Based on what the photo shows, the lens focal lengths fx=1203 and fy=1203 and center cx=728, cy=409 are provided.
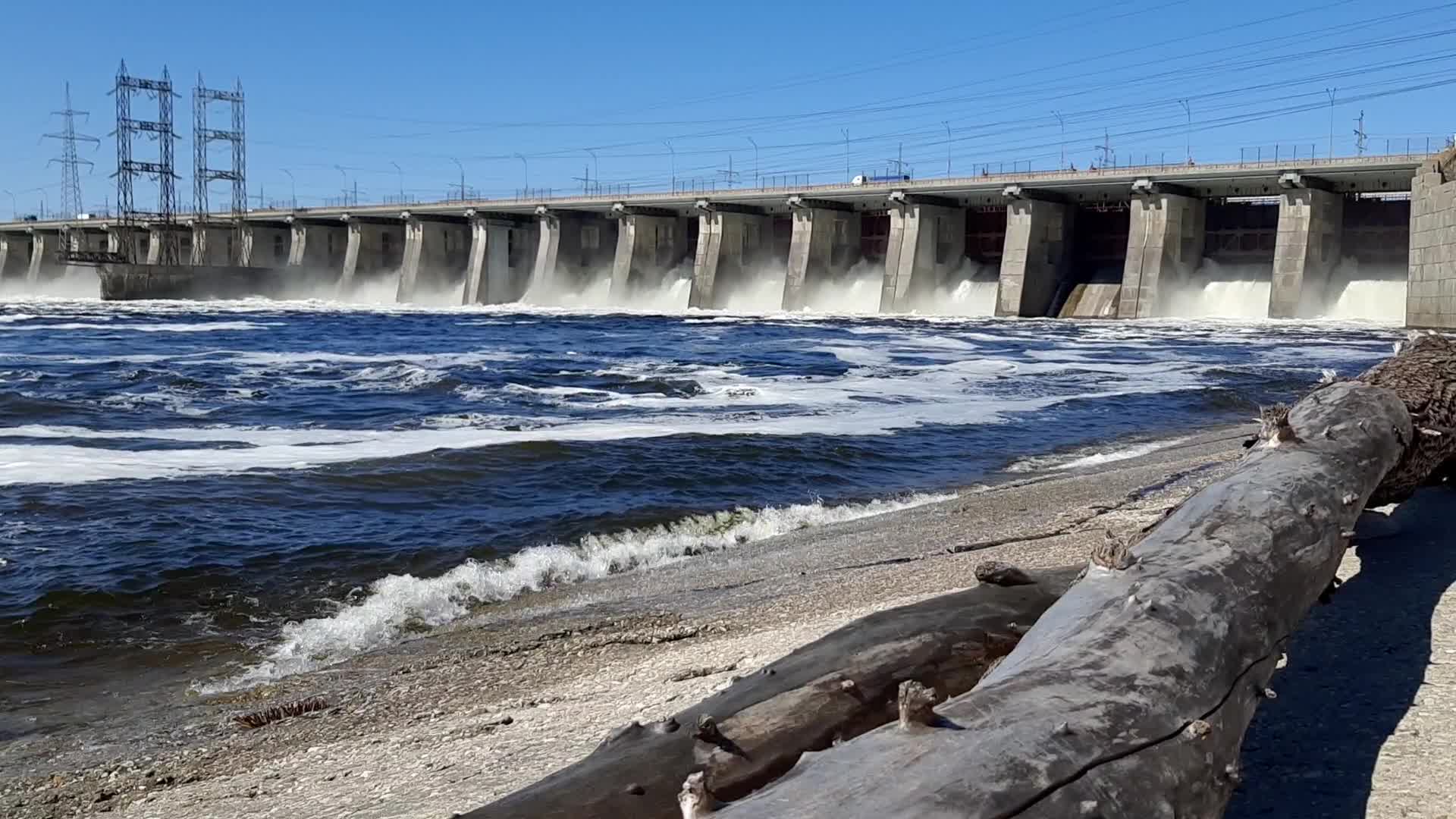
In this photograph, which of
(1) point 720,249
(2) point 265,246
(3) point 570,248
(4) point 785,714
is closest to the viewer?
(4) point 785,714

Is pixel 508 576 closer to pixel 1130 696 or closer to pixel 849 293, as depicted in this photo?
pixel 1130 696

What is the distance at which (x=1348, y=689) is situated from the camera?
401 cm

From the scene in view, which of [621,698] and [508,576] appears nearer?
[621,698]

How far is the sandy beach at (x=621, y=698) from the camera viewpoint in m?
3.62

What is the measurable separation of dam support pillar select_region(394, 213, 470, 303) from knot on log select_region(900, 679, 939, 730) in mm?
66170

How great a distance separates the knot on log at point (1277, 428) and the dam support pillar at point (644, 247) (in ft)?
175

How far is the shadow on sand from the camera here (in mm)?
3277

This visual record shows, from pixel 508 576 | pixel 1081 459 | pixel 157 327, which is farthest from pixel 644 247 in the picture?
pixel 508 576

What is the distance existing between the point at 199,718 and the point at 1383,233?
140 ft

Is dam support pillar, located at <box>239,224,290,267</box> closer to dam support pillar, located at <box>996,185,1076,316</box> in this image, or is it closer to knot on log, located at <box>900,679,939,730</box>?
dam support pillar, located at <box>996,185,1076,316</box>

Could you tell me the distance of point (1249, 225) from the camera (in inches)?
1730

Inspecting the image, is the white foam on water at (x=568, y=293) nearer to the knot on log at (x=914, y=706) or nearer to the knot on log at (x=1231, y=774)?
the knot on log at (x=1231, y=774)

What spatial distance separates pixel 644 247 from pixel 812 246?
1056 cm

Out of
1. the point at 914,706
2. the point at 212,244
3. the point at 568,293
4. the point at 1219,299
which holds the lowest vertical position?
the point at 914,706
